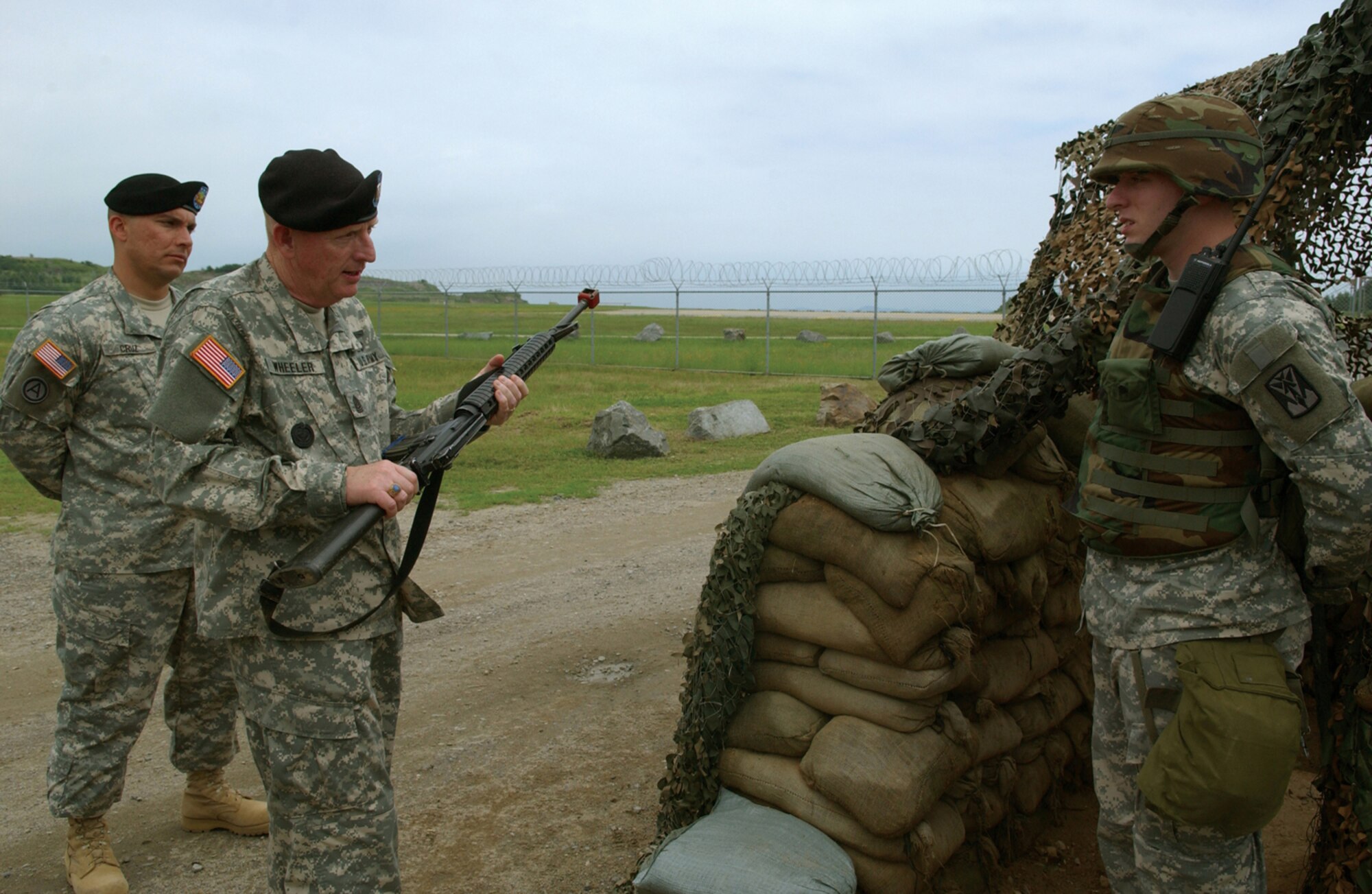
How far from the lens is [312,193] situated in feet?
7.76

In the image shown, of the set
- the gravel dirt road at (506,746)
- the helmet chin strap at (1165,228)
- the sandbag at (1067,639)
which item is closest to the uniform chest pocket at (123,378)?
the gravel dirt road at (506,746)

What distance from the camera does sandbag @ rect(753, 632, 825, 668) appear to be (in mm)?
2912

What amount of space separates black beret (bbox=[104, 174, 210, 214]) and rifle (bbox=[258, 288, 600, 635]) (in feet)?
4.55

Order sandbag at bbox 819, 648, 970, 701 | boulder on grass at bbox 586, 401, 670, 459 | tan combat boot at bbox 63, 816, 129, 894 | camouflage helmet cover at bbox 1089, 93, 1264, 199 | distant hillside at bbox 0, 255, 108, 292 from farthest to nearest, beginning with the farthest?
distant hillside at bbox 0, 255, 108, 292 < boulder on grass at bbox 586, 401, 670, 459 < tan combat boot at bbox 63, 816, 129, 894 < sandbag at bbox 819, 648, 970, 701 < camouflage helmet cover at bbox 1089, 93, 1264, 199

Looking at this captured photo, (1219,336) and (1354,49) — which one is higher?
(1354,49)

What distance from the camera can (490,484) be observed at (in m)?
9.08

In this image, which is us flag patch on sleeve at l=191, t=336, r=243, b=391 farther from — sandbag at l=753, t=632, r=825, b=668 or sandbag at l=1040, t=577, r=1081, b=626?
sandbag at l=1040, t=577, r=1081, b=626

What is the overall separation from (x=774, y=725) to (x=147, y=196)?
2652mm

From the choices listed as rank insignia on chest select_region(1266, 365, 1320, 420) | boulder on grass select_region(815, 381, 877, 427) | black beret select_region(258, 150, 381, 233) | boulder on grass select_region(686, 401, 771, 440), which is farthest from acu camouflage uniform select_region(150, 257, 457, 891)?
boulder on grass select_region(815, 381, 877, 427)

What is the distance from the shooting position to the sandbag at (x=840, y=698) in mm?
2734

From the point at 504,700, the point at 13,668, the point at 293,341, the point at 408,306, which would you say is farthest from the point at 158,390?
the point at 408,306

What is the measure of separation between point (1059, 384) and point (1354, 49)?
47.1 inches

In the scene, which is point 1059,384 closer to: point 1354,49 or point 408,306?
point 1354,49

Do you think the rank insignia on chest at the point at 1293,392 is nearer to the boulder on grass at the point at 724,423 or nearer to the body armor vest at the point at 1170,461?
the body armor vest at the point at 1170,461
